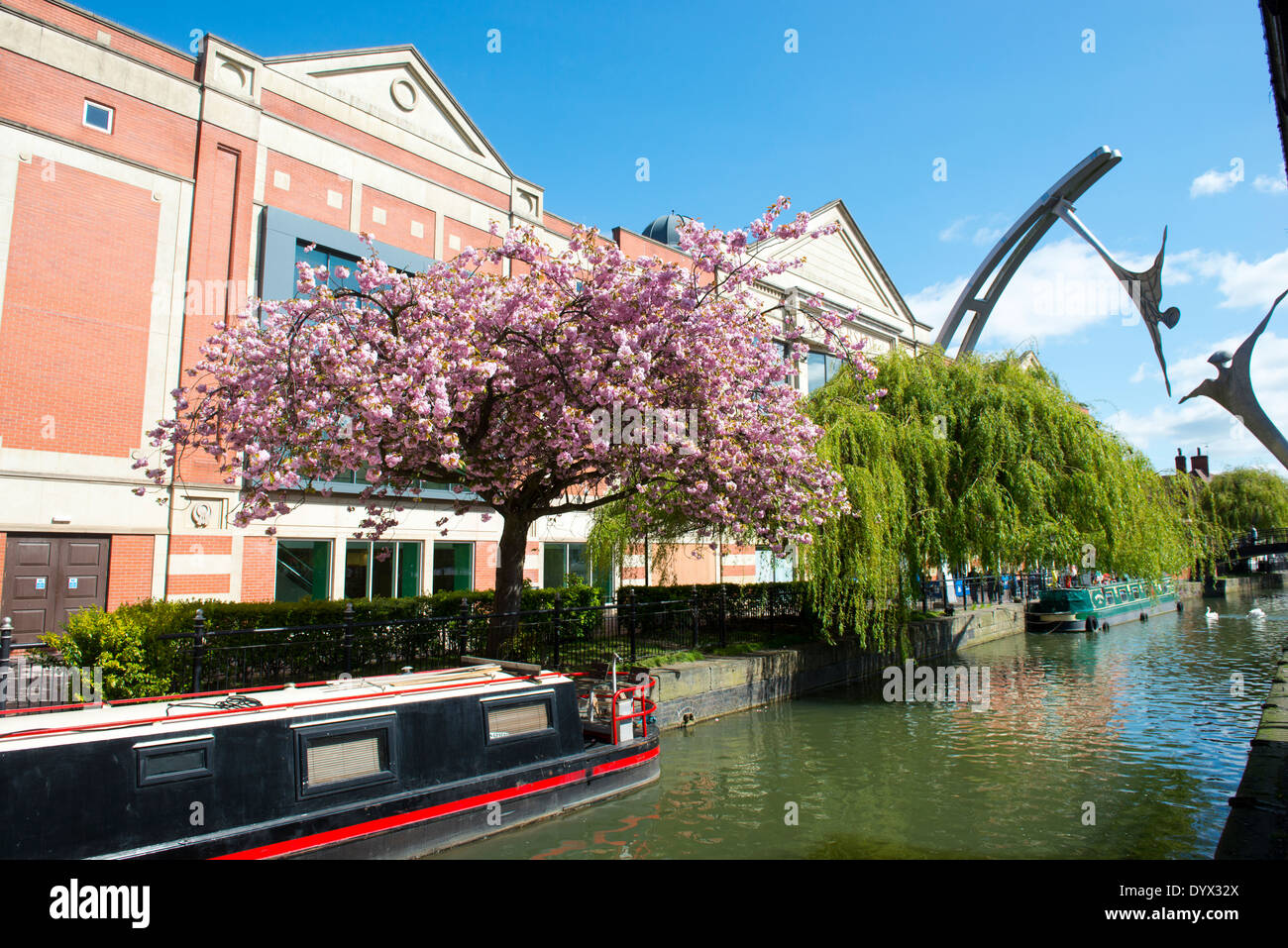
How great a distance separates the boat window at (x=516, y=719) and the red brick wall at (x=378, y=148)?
16.3 m

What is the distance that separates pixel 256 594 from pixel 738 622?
1143 centimetres

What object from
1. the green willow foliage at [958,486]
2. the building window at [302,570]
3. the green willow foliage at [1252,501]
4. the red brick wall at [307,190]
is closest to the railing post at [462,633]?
the building window at [302,570]

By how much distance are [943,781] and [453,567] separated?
14546mm

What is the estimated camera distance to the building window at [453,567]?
20.8 m

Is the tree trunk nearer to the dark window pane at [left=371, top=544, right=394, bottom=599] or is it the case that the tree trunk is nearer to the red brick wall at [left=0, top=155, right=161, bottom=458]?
the dark window pane at [left=371, top=544, right=394, bottom=599]

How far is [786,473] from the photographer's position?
12.3 m

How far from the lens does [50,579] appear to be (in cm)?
1436

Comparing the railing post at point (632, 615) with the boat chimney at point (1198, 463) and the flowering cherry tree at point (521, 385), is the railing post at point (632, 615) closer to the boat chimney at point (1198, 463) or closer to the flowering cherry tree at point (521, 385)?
the flowering cherry tree at point (521, 385)

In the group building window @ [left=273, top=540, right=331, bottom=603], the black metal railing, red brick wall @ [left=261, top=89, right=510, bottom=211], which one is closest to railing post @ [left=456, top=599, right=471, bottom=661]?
the black metal railing

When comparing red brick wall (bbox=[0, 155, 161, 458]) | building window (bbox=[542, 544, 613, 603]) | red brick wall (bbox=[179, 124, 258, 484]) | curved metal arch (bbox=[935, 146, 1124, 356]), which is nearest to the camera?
red brick wall (bbox=[0, 155, 161, 458])

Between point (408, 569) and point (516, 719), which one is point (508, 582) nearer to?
point (516, 719)

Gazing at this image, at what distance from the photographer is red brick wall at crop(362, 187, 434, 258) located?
1958cm

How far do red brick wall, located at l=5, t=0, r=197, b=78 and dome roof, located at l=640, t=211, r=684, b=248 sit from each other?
60.9 ft
